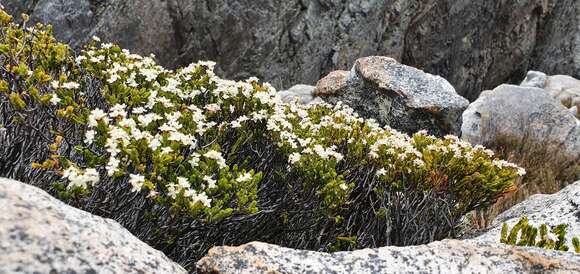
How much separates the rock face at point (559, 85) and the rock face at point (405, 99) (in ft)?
29.6

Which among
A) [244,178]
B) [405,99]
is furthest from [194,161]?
[405,99]

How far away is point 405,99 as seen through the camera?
23.4 ft

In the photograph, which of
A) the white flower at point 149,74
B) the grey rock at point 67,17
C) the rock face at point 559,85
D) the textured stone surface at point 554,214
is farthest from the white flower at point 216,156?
the rock face at point 559,85

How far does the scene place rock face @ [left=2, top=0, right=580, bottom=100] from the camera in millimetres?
9539

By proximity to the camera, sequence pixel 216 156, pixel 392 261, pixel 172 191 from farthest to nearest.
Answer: pixel 216 156 < pixel 172 191 < pixel 392 261

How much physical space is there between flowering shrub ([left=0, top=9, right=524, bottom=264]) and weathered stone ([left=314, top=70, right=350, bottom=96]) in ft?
8.97

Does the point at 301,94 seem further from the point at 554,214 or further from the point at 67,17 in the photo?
the point at 554,214

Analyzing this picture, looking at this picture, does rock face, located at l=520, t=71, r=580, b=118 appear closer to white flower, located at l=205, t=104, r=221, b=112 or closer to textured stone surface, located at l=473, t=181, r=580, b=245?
textured stone surface, located at l=473, t=181, r=580, b=245

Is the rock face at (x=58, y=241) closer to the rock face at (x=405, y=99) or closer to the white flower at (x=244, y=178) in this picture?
the white flower at (x=244, y=178)

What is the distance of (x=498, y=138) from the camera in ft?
32.1

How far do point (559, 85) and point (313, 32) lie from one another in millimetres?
8621

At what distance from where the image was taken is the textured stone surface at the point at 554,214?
14.2 ft

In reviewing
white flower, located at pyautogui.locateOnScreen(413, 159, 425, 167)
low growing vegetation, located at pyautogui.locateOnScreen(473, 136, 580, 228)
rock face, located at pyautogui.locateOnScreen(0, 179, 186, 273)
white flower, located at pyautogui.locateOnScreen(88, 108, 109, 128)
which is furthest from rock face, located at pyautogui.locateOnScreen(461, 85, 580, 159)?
rock face, located at pyautogui.locateOnScreen(0, 179, 186, 273)

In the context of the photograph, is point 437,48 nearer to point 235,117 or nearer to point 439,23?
point 439,23
